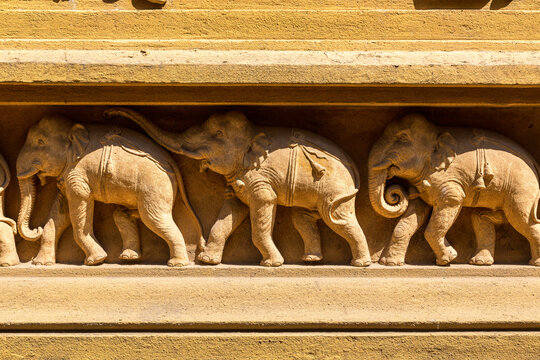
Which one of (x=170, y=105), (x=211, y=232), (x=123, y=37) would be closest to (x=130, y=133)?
(x=170, y=105)

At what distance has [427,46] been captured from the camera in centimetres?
232

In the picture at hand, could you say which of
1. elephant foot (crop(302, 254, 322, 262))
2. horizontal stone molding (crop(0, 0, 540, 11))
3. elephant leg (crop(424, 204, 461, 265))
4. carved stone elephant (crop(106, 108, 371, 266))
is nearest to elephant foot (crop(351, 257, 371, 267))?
carved stone elephant (crop(106, 108, 371, 266))

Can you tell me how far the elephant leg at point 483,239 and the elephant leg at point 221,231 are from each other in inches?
40.5

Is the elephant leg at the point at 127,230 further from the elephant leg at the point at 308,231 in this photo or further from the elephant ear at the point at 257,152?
the elephant leg at the point at 308,231

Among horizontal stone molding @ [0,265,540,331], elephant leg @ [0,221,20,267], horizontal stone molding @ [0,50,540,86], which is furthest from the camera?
elephant leg @ [0,221,20,267]

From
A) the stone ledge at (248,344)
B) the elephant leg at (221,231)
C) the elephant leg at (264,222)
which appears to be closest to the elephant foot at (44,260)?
the stone ledge at (248,344)

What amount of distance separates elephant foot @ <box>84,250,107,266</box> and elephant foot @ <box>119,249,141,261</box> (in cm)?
8

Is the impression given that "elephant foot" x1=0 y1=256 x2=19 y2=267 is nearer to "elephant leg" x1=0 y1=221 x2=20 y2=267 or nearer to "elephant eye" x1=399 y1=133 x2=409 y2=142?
"elephant leg" x1=0 y1=221 x2=20 y2=267

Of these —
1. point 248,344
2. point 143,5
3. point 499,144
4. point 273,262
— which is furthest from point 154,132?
point 499,144

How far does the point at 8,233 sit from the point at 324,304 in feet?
4.54

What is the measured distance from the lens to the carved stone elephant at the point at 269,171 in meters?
2.38

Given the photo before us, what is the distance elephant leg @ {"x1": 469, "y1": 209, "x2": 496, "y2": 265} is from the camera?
2.45 meters

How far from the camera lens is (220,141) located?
2391 mm

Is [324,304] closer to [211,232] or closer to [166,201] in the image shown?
[211,232]
